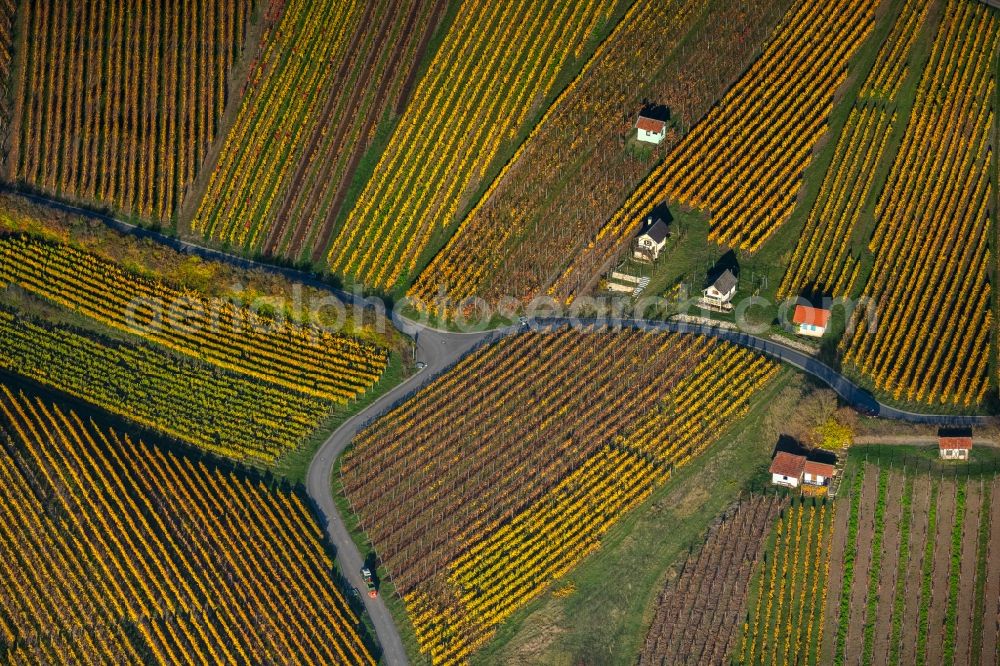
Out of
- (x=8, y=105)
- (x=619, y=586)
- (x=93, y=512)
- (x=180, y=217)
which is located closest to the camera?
(x=619, y=586)

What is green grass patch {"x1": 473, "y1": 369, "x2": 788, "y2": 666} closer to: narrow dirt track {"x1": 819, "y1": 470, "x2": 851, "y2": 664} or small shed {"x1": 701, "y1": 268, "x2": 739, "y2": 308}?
narrow dirt track {"x1": 819, "y1": 470, "x2": 851, "y2": 664}

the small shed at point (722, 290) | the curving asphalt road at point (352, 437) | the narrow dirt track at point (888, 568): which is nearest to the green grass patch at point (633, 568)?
the curving asphalt road at point (352, 437)

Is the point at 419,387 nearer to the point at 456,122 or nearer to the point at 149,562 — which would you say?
the point at 149,562

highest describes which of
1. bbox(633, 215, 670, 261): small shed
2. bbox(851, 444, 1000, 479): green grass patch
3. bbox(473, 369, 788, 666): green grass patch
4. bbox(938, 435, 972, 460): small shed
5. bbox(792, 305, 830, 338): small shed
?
bbox(633, 215, 670, 261): small shed

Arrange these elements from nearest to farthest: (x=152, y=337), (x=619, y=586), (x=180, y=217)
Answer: (x=619, y=586) < (x=152, y=337) < (x=180, y=217)

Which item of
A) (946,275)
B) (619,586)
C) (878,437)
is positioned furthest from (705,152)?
(619,586)

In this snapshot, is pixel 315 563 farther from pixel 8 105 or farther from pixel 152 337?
pixel 8 105

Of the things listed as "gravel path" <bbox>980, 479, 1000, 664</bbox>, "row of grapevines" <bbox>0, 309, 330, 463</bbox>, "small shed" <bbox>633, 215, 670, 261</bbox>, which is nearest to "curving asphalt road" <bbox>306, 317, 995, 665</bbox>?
"row of grapevines" <bbox>0, 309, 330, 463</bbox>

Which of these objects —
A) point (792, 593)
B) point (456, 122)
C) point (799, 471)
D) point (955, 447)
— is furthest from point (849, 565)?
point (456, 122)
